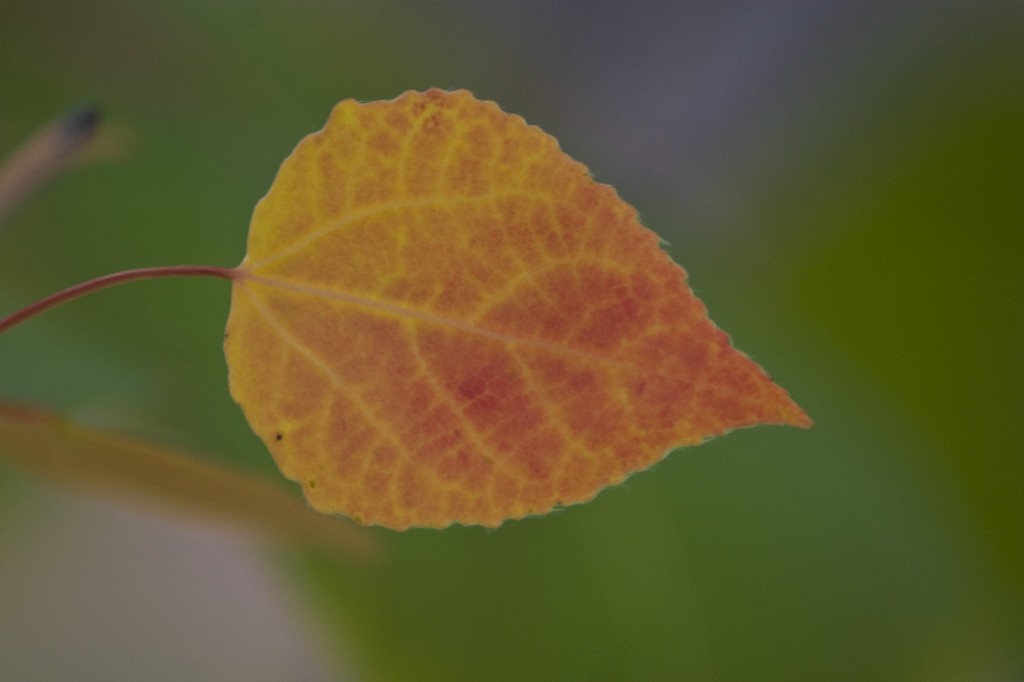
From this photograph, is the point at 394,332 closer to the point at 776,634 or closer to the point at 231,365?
the point at 231,365

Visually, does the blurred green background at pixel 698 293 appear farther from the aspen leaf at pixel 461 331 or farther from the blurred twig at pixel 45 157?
the aspen leaf at pixel 461 331

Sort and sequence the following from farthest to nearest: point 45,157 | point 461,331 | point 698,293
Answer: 1. point 698,293
2. point 45,157
3. point 461,331

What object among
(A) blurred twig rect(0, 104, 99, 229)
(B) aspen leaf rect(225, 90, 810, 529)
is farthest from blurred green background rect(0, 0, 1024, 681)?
(B) aspen leaf rect(225, 90, 810, 529)

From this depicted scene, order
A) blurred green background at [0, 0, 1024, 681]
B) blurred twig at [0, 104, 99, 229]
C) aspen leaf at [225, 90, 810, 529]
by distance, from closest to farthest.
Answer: aspen leaf at [225, 90, 810, 529] < blurred twig at [0, 104, 99, 229] < blurred green background at [0, 0, 1024, 681]

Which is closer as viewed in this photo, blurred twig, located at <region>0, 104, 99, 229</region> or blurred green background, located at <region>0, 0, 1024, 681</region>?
blurred twig, located at <region>0, 104, 99, 229</region>

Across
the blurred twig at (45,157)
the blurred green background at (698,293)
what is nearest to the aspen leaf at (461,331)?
the blurred twig at (45,157)

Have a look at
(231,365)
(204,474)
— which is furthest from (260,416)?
(204,474)

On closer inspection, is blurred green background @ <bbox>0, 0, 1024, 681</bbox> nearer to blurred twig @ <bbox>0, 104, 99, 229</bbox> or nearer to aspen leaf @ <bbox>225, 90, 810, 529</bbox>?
blurred twig @ <bbox>0, 104, 99, 229</bbox>
